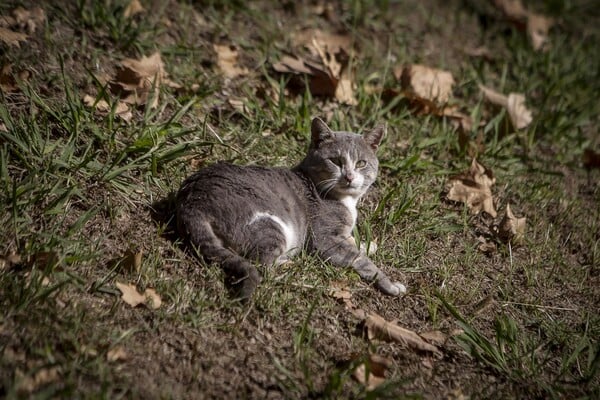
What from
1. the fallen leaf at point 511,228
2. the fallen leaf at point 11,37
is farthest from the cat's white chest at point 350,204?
the fallen leaf at point 11,37

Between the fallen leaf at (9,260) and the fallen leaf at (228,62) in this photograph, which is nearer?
the fallen leaf at (9,260)

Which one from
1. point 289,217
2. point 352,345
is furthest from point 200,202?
point 352,345

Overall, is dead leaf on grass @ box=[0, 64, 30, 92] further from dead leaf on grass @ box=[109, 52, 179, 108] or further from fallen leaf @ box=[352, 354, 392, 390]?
fallen leaf @ box=[352, 354, 392, 390]

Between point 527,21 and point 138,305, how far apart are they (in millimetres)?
5285

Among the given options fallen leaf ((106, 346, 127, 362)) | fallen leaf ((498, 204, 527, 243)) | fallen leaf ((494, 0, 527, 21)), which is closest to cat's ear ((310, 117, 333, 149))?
fallen leaf ((498, 204, 527, 243))

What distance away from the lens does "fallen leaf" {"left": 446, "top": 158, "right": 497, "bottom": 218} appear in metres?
4.10

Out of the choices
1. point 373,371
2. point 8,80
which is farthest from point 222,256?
point 8,80

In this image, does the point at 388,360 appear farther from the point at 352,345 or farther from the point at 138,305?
the point at 138,305

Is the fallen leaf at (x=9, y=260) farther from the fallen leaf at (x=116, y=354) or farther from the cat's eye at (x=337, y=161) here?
the cat's eye at (x=337, y=161)

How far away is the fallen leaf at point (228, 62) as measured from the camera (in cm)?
455

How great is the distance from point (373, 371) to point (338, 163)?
1.43m

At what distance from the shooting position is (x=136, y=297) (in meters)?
2.77

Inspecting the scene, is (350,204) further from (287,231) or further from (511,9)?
(511,9)

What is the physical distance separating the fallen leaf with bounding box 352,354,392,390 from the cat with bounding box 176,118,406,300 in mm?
628
